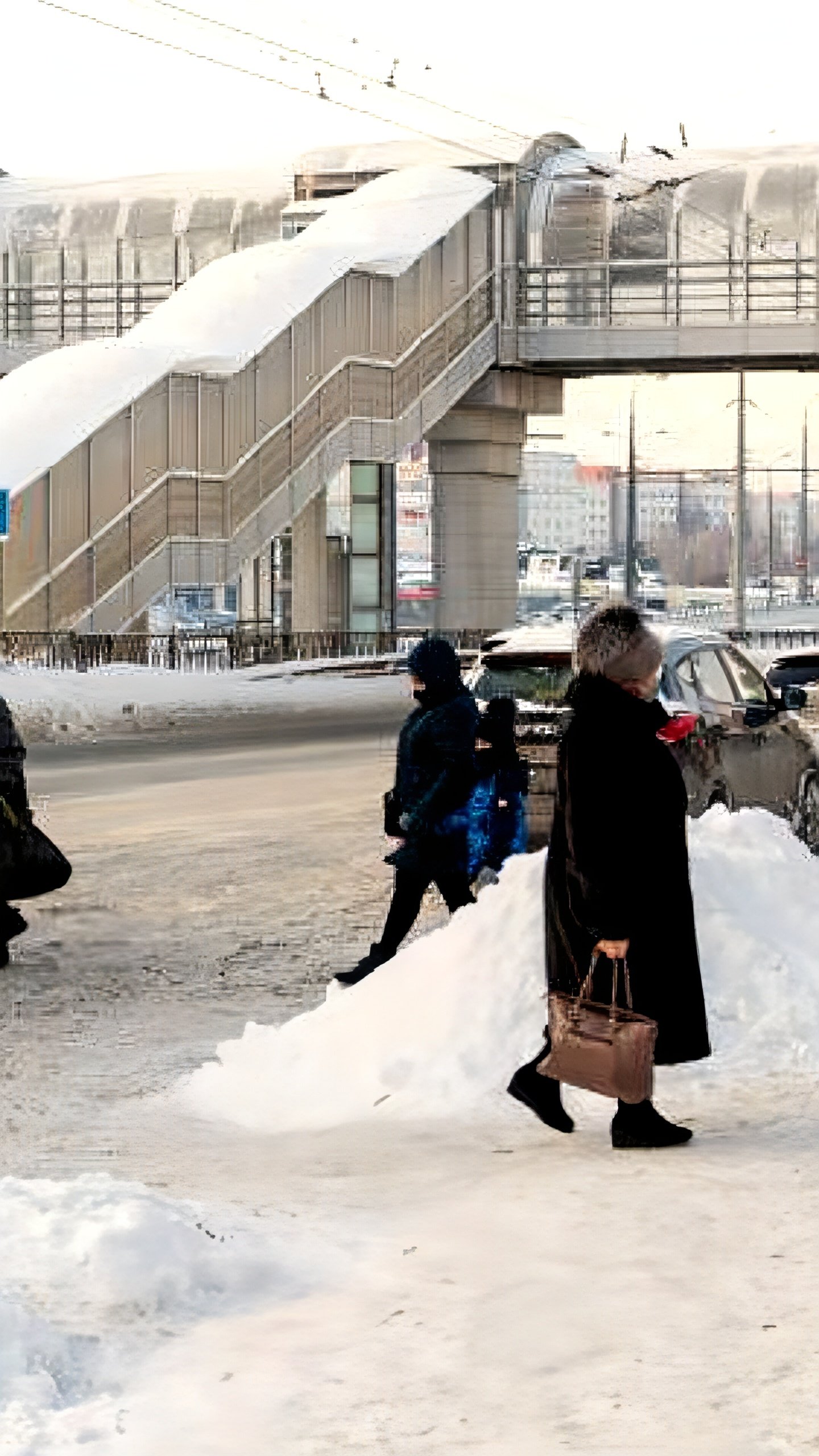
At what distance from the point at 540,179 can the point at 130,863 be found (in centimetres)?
4477

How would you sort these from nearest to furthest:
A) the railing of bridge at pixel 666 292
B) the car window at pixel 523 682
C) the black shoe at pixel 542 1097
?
the black shoe at pixel 542 1097 < the car window at pixel 523 682 < the railing of bridge at pixel 666 292

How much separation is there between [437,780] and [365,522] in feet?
158

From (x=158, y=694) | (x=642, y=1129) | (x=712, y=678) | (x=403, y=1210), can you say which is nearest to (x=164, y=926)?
(x=712, y=678)

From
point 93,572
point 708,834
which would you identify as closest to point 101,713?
point 93,572

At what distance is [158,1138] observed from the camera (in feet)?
29.6

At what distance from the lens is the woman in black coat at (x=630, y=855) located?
8523mm

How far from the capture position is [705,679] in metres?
17.2

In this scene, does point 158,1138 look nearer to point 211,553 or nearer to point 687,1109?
point 687,1109

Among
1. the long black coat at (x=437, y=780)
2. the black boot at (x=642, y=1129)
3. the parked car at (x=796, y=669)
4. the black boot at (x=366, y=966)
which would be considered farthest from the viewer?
the parked car at (x=796, y=669)

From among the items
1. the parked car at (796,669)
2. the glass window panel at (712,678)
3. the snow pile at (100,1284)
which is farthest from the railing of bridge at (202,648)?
the snow pile at (100,1284)

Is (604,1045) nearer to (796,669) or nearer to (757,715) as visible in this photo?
(757,715)

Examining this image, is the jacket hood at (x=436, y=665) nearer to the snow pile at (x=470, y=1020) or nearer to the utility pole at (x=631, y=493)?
the snow pile at (x=470, y=1020)

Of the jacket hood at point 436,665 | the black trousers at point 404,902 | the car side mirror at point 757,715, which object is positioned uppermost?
the jacket hood at point 436,665

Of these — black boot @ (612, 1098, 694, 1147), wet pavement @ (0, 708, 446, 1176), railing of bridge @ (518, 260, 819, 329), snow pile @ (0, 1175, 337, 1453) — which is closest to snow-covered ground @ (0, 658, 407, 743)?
wet pavement @ (0, 708, 446, 1176)
